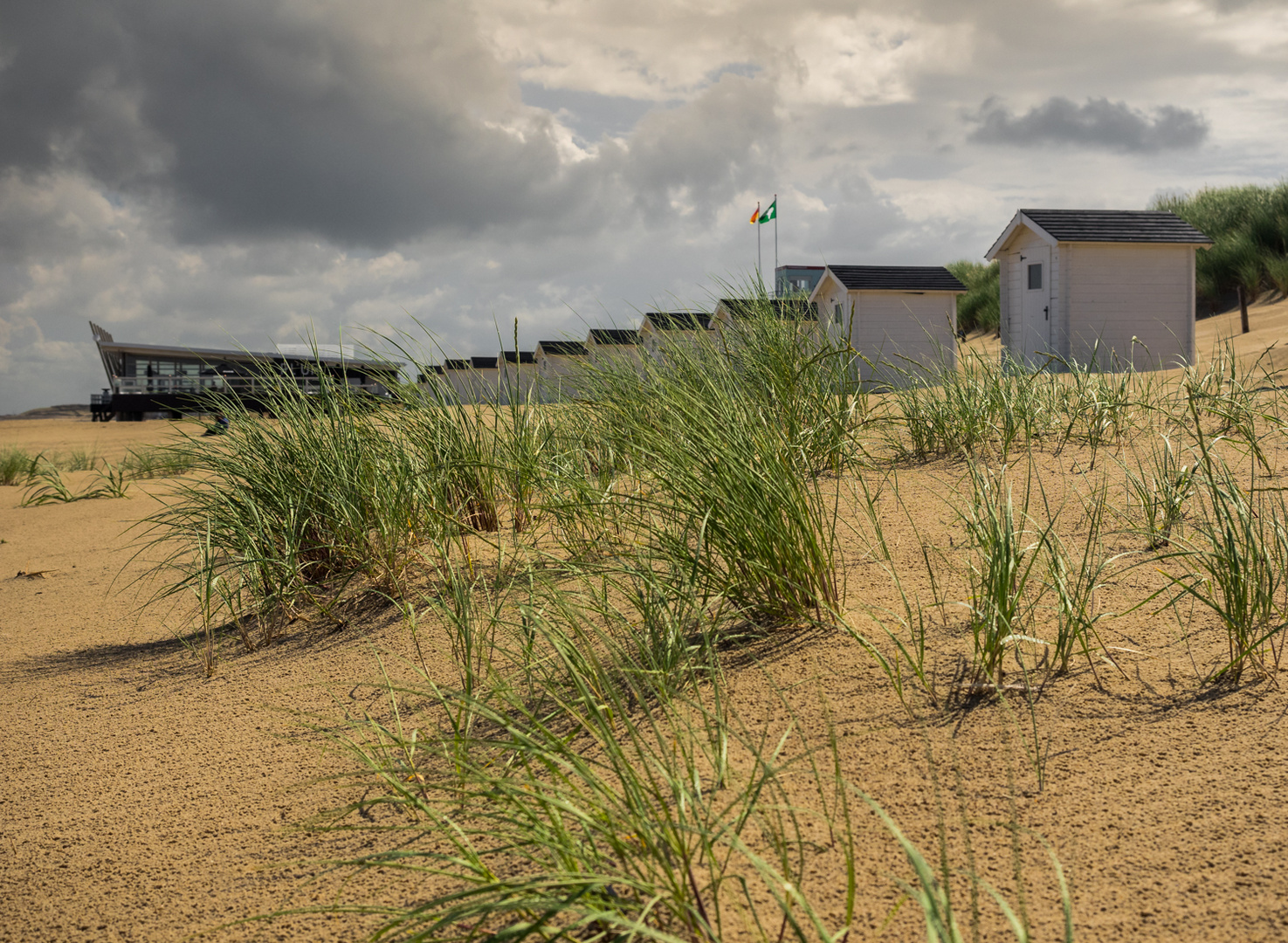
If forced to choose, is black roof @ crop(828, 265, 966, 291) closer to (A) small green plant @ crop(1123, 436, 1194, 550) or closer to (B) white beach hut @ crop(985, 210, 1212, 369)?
(B) white beach hut @ crop(985, 210, 1212, 369)

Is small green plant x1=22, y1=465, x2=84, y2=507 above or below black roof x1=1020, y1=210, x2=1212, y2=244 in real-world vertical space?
below

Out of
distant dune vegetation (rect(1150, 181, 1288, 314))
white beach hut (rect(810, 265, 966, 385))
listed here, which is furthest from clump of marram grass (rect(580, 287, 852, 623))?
distant dune vegetation (rect(1150, 181, 1288, 314))

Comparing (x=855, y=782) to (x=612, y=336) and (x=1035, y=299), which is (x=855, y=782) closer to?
(x=612, y=336)

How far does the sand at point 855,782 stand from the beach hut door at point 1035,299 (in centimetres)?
1519

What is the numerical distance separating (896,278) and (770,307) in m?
15.3

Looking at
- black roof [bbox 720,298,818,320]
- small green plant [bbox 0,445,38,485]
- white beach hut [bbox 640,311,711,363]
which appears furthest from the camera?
small green plant [bbox 0,445,38,485]

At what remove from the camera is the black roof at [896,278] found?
60.2 feet

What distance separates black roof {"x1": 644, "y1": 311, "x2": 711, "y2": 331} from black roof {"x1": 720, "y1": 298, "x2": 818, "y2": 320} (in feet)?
0.60

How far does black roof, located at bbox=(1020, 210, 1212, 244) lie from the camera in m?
15.7

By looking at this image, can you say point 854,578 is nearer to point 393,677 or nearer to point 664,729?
point 664,729

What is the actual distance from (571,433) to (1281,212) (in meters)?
22.5

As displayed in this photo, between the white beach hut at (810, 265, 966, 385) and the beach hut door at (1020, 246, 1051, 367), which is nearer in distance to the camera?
the beach hut door at (1020, 246, 1051, 367)

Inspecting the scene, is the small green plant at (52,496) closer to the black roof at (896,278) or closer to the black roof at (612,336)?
the black roof at (612,336)

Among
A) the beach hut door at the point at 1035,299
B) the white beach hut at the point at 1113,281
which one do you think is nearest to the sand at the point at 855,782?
the white beach hut at the point at 1113,281
